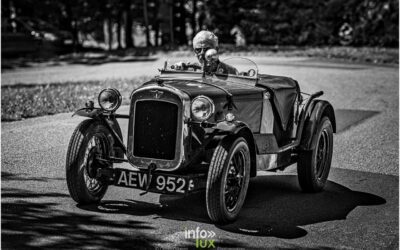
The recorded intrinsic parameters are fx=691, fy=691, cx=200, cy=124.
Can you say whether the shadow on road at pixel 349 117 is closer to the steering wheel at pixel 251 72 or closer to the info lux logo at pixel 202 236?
the steering wheel at pixel 251 72

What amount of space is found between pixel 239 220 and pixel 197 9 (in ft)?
95.0

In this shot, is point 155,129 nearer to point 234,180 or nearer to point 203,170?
point 203,170

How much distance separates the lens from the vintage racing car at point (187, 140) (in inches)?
225

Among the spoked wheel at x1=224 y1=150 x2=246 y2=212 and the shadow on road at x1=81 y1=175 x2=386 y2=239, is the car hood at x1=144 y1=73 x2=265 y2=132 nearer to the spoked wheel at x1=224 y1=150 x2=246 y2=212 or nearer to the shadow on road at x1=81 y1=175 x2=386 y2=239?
the spoked wheel at x1=224 y1=150 x2=246 y2=212

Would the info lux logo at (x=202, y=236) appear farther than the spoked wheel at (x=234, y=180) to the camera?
No

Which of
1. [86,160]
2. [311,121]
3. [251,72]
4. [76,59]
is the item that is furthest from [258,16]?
[86,160]

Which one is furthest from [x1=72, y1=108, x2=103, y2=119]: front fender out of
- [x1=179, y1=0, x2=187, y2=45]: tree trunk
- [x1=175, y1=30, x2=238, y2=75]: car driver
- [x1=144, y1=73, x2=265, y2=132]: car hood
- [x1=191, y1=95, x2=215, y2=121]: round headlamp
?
[x1=179, y1=0, x2=187, y2=45]: tree trunk

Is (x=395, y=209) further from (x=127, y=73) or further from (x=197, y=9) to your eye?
(x=197, y=9)

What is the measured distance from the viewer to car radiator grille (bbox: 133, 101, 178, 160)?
5.90 metres

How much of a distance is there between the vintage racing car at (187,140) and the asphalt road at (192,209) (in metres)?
0.29

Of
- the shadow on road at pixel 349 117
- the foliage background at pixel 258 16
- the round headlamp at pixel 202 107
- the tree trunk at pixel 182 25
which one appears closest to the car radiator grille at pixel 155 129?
the round headlamp at pixel 202 107

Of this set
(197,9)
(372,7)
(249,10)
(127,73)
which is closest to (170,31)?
(197,9)

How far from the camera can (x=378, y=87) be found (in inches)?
607

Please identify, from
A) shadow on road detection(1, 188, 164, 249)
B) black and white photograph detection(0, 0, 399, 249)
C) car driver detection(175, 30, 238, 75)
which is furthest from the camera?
car driver detection(175, 30, 238, 75)
